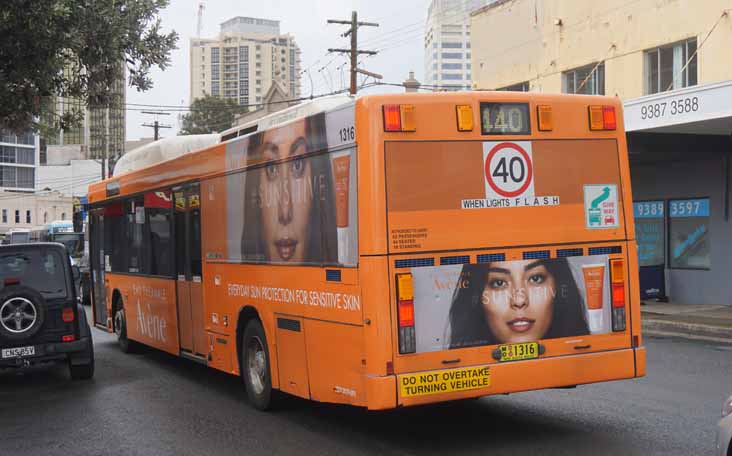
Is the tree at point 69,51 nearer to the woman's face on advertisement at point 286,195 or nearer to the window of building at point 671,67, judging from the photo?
the woman's face on advertisement at point 286,195

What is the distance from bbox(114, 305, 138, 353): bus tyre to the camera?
14977mm

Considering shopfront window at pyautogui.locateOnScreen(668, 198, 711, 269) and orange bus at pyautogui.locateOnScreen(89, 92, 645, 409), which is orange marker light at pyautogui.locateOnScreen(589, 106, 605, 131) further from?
shopfront window at pyautogui.locateOnScreen(668, 198, 711, 269)

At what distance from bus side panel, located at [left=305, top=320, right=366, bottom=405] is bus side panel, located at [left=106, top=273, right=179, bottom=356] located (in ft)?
15.0

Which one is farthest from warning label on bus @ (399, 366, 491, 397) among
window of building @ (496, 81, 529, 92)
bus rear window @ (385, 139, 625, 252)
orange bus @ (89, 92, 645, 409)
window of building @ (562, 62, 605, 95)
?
window of building @ (496, 81, 529, 92)

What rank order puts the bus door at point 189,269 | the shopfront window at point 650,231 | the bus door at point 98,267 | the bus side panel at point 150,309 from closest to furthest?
the bus door at point 189,269
the bus side panel at point 150,309
the bus door at point 98,267
the shopfront window at point 650,231

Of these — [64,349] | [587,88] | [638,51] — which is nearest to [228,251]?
[64,349]

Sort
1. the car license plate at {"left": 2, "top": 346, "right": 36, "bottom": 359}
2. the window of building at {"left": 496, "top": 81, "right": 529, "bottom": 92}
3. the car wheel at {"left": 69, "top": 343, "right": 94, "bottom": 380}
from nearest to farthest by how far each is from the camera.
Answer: the car license plate at {"left": 2, "top": 346, "right": 36, "bottom": 359}, the car wheel at {"left": 69, "top": 343, "right": 94, "bottom": 380}, the window of building at {"left": 496, "top": 81, "right": 529, "bottom": 92}

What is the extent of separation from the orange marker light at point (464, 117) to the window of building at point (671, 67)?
16230mm

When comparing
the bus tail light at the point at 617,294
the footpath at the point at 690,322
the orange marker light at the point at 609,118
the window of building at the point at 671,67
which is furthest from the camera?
the window of building at the point at 671,67

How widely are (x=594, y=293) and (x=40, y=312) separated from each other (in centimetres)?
695

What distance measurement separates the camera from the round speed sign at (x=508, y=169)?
7594mm

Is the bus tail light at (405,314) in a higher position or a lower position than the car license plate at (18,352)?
higher

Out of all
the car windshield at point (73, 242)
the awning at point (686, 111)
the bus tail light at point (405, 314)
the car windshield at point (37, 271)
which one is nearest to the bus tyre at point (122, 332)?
the car windshield at point (37, 271)

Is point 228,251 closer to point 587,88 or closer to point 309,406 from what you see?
point 309,406
